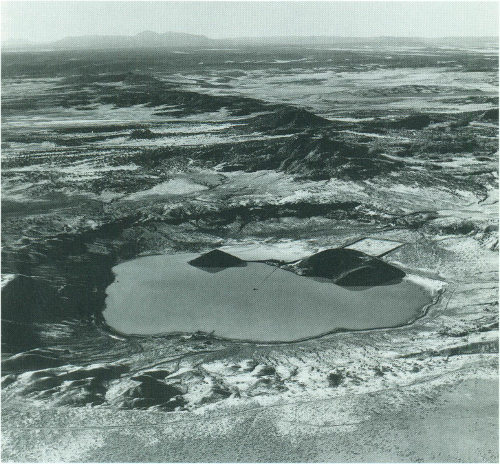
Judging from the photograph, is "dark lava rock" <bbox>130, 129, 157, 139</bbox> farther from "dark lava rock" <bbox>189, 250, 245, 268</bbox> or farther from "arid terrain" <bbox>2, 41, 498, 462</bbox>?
"dark lava rock" <bbox>189, 250, 245, 268</bbox>

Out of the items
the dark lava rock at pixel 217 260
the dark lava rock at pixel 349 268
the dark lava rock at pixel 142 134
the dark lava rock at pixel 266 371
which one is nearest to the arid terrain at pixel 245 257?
the dark lava rock at pixel 266 371

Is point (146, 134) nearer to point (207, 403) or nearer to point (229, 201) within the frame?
point (229, 201)

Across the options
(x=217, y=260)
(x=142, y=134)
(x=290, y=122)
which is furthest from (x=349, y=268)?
(x=142, y=134)

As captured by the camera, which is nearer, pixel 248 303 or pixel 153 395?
pixel 153 395

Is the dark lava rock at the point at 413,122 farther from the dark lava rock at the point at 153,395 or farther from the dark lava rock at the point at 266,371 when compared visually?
the dark lava rock at the point at 153,395

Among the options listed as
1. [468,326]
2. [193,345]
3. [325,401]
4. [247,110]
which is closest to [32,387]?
[193,345]

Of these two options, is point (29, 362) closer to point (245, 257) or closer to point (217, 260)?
point (217, 260)
